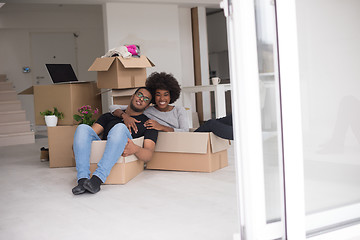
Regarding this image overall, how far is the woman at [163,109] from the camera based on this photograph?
3633 mm

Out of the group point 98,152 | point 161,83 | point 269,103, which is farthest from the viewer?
point 161,83

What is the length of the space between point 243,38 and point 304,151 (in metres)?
0.49

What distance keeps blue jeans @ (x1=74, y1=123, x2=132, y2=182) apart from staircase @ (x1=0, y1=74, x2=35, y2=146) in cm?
395

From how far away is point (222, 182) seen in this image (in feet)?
10.1

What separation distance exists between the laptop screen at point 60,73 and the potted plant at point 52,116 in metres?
0.34

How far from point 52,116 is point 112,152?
1246mm

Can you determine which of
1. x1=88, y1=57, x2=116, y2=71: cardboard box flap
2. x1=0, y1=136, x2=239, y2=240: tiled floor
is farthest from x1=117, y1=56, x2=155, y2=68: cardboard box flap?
x1=0, y1=136, x2=239, y2=240: tiled floor

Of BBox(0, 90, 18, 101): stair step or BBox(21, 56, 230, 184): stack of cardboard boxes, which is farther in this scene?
BBox(0, 90, 18, 101): stair step

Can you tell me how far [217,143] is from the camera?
11.5 feet

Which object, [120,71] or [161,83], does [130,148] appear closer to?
[161,83]

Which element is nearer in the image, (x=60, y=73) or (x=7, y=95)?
(x=60, y=73)

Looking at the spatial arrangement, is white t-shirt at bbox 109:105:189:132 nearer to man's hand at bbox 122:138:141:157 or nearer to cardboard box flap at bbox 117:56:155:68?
cardboard box flap at bbox 117:56:155:68

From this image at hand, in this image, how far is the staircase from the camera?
673cm

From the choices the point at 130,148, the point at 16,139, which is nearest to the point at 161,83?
the point at 130,148
